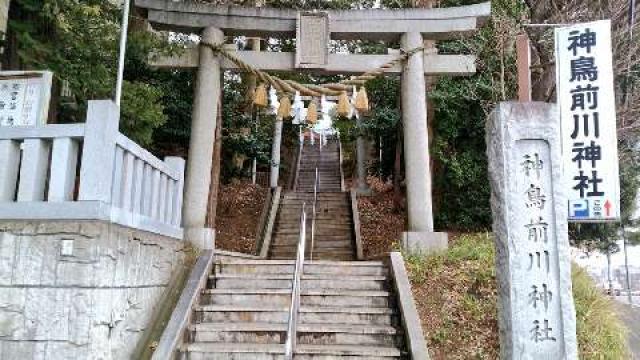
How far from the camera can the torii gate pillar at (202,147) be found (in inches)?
361

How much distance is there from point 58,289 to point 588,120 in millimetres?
6523

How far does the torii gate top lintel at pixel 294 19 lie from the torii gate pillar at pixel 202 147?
0.33 m

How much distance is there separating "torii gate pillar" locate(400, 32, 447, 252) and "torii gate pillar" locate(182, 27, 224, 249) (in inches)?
141

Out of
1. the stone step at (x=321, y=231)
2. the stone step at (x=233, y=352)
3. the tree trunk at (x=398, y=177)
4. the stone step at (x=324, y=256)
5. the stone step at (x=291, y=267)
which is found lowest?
the stone step at (x=233, y=352)

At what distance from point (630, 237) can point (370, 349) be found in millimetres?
18944

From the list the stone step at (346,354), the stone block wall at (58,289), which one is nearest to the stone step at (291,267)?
the stone step at (346,354)

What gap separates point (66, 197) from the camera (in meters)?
4.91

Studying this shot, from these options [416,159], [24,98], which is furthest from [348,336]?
[24,98]

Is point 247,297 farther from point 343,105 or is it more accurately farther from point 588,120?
point 588,120

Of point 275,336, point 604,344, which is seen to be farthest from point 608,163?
point 275,336

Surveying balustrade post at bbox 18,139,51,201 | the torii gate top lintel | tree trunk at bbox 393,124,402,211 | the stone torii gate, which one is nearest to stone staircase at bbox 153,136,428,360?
the stone torii gate

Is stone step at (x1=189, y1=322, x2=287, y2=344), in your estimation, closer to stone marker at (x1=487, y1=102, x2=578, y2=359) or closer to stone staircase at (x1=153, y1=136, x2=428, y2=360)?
stone staircase at (x1=153, y1=136, x2=428, y2=360)

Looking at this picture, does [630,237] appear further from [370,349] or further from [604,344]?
[370,349]

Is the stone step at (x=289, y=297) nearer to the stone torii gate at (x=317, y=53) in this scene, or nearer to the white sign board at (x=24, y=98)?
the stone torii gate at (x=317, y=53)
